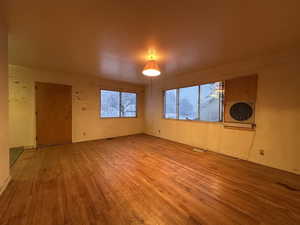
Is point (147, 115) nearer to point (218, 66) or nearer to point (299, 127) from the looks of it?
point (218, 66)

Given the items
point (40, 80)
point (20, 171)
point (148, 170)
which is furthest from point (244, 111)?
point (40, 80)

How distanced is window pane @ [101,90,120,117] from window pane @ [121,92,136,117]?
0.24m

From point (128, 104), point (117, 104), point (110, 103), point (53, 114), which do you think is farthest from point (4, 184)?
point (128, 104)

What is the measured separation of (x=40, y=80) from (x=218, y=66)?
5.41 metres

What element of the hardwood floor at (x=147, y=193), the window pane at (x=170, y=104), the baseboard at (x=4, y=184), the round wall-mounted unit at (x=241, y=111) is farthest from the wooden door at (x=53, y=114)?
the round wall-mounted unit at (x=241, y=111)

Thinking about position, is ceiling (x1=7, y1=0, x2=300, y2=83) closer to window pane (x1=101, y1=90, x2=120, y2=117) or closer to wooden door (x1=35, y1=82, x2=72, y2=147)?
wooden door (x1=35, y1=82, x2=72, y2=147)

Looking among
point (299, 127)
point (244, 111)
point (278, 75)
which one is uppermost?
point (278, 75)

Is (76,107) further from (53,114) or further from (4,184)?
(4,184)

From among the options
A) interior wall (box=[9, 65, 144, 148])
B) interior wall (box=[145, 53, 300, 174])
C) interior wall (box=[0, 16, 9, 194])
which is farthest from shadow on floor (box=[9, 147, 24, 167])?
interior wall (box=[145, 53, 300, 174])

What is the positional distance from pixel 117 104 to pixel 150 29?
4.22 m

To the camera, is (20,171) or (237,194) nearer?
(237,194)

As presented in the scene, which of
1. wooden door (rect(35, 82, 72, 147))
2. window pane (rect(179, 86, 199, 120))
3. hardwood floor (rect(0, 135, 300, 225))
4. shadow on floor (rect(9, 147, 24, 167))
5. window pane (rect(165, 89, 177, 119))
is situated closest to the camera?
hardwood floor (rect(0, 135, 300, 225))

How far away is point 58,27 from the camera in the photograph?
79.8 inches

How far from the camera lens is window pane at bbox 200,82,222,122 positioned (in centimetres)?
388
